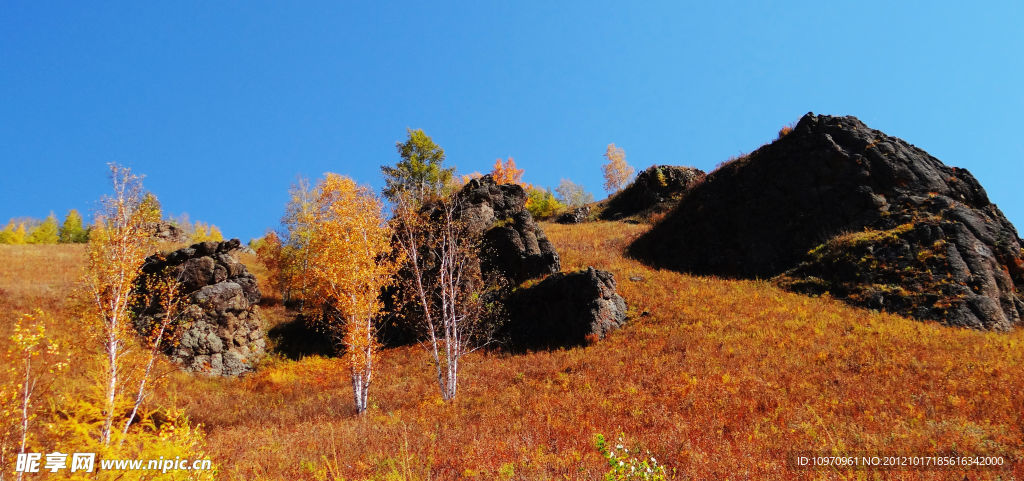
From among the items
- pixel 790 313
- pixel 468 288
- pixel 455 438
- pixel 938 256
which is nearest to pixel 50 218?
pixel 468 288

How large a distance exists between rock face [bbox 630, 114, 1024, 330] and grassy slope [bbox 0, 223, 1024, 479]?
3.33 metres

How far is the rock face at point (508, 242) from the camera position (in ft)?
99.5

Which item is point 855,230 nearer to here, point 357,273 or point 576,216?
point 357,273

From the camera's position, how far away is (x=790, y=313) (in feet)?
74.3

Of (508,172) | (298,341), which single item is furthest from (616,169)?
(298,341)

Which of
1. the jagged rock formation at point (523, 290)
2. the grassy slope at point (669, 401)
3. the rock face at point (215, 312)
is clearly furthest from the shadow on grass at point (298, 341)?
the jagged rock formation at point (523, 290)

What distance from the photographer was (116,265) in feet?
48.2

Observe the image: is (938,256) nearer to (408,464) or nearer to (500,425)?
(500,425)

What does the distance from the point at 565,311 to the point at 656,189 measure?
3364cm

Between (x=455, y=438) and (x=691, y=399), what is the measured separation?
7708 millimetres

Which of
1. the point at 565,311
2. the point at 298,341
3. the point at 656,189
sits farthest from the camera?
the point at 656,189

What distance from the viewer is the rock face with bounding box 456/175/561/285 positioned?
99.5 ft

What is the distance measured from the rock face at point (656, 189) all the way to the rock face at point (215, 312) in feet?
135

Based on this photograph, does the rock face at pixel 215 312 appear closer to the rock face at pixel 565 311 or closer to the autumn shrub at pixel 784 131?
the rock face at pixel 565 311
